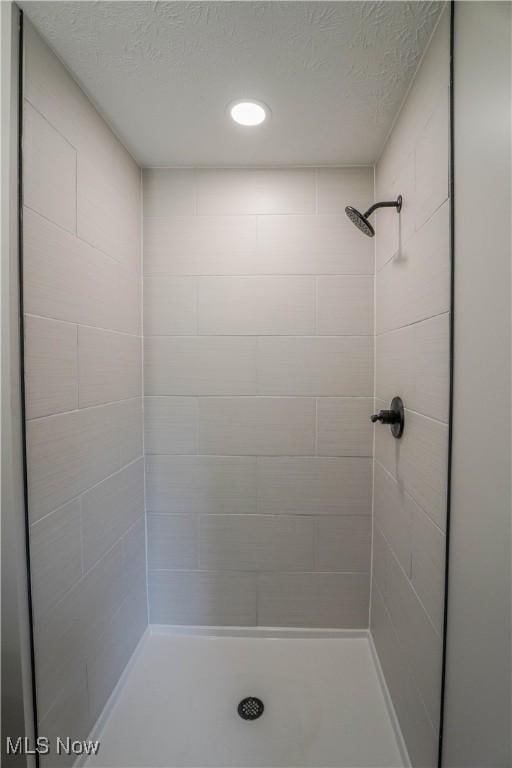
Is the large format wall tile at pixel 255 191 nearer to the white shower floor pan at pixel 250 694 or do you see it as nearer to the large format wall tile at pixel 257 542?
the large format wall tile at pixel 257 542

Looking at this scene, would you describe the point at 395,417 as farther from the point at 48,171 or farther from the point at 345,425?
the point at 48,171

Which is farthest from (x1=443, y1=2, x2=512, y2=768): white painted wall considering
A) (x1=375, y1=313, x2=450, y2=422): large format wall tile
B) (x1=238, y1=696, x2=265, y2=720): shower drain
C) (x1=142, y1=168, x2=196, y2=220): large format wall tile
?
(x1=142, y1=168, x2=196, y2=220): large format wall tile

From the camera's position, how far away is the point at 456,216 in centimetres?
70

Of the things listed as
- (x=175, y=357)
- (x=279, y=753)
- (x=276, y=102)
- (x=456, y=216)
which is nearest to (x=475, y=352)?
(x=456, y=216)

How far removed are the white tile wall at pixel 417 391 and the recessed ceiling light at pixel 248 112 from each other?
0.45 metres

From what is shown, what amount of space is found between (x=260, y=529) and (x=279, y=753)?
650mm

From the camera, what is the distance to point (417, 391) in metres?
0.91

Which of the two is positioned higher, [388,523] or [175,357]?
[175,357]

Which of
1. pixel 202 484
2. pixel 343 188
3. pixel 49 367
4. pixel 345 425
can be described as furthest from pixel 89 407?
pixel 343 188

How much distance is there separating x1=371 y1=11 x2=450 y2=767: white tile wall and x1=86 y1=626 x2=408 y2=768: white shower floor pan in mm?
136

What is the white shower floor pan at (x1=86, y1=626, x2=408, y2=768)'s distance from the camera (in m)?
0.98

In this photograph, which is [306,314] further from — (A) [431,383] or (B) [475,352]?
(B) [475,352]

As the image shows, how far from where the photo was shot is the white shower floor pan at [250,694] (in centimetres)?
98

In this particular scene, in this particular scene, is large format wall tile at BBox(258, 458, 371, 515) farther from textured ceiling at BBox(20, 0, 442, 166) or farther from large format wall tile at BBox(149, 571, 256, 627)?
textured ceiling at BBox(20, 0, 442, 166)
